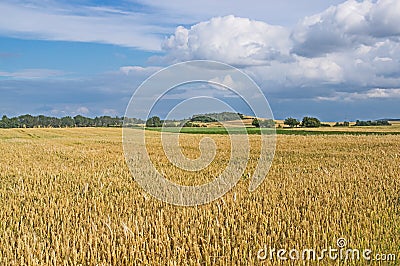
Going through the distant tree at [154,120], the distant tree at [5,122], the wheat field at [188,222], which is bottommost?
the wheat field at [188,222]

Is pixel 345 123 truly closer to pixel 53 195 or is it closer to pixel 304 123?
pixel 304 123

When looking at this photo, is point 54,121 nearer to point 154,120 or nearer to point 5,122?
point 5,122

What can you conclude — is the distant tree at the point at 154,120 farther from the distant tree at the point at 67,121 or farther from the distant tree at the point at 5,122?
the distant tree at the point at 67,121

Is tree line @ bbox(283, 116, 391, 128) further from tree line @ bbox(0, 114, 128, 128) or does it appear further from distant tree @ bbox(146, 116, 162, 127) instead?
distant tree @ bbox(146, 116, 162, 127)

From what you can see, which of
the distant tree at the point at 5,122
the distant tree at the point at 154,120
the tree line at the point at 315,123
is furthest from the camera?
the distant tree at the point at 5,122

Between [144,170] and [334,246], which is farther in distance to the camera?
[144,170]

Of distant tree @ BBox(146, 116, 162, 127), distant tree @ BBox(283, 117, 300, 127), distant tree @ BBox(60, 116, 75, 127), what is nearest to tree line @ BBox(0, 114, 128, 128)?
distant tree @ BBox(60, 116, 75, 127)

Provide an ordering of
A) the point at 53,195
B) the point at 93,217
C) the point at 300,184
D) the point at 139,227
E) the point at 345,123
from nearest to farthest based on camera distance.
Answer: the point at 139,227 < the point at 93,217 < the point at 53,195 < the point at 300,184 < the point at 345,123

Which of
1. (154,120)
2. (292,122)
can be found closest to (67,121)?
(292,122)

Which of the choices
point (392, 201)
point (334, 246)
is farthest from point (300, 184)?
point (334, 246)

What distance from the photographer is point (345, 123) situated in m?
74.2

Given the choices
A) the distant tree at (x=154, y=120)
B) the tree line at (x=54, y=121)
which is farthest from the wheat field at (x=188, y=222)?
the tree line at (x=54, y=121)

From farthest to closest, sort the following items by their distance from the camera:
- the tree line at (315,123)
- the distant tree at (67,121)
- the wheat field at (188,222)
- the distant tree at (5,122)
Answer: the distant tree at (67,121) < the distant tree at (5,122) < the tree line at (315,123) < the wheat field at (188,222)

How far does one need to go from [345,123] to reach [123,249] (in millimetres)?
74152
